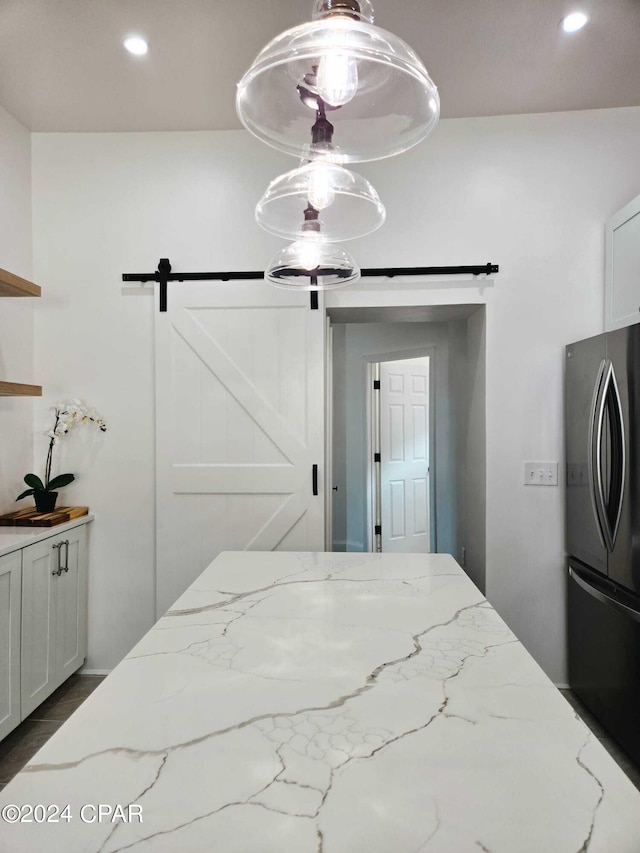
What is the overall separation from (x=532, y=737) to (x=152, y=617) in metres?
2.62

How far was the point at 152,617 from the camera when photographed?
3111mm

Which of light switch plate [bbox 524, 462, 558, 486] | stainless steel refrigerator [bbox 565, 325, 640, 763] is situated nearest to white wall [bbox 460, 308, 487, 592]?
light switch plate [bbox 524, 462, 558, 486]

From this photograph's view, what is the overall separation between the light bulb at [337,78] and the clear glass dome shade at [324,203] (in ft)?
1.10

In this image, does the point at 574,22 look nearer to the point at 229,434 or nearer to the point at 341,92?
the point at 341,92

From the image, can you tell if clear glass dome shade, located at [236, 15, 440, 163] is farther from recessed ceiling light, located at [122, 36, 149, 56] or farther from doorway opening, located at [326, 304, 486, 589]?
doorway opening, located at [326, 304, 486, 589]

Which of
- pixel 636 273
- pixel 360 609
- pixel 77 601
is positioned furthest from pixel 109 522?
pixel 636 273

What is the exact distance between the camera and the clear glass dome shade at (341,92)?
2.91 ft

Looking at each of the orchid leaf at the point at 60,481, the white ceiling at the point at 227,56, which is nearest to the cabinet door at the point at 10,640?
the orchid leaf at the point at 60,481

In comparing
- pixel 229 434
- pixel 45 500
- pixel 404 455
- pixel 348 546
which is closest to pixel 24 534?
pixel 45 500

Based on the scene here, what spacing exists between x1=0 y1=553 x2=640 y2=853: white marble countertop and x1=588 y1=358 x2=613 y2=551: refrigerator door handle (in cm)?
130

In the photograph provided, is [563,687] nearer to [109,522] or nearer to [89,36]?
[109,522]

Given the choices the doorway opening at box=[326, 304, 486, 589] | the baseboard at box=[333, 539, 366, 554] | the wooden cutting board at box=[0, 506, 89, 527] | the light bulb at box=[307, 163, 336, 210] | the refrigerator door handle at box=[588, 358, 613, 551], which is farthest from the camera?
the baseboard at box=[333, 539, 366, 554]

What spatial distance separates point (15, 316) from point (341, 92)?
103 inches

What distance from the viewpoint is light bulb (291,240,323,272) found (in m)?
1.78
